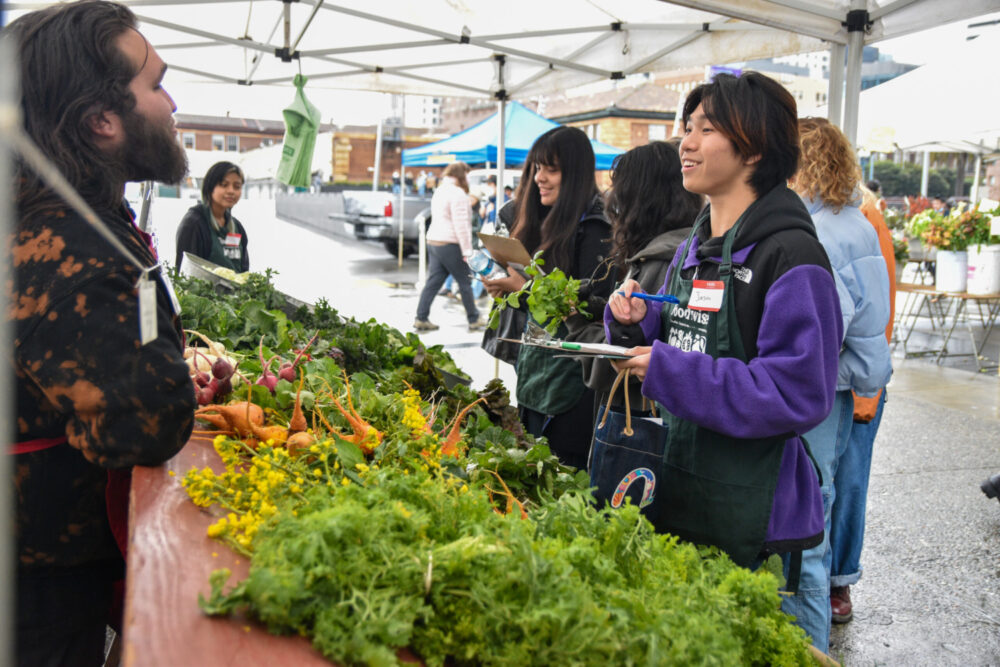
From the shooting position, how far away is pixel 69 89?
153cm

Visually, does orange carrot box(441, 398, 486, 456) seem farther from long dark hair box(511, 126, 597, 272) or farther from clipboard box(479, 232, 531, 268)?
long dark hair box(511, 126, 597, 272)

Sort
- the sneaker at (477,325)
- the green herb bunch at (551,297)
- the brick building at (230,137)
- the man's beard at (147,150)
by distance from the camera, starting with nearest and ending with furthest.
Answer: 1. the man's beard at (147,150)
2. the green herb bunch at (551,297)
3. the sneaker at (477,325)
4. the brick building at (230,137)

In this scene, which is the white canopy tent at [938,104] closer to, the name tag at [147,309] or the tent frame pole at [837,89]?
the tent frame pole at [837,89]

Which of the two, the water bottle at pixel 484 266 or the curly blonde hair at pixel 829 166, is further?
the water bottle at pixel 484 266

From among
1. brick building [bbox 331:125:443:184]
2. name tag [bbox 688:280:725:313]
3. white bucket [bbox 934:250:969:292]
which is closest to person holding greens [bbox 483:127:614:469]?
name tag [bbox 688:280:725:313]

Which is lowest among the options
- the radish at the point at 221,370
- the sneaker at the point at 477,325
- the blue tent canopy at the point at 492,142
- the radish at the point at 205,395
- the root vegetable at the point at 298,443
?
the sneaker at the point at 477,325

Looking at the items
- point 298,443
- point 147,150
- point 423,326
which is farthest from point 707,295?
point 423,326

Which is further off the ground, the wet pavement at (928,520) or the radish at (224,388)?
the radish at (224,388)

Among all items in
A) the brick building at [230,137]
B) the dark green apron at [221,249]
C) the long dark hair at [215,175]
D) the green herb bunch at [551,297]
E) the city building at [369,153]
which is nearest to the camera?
the green herb bunch at [551,297]

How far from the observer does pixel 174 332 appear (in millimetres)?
1598

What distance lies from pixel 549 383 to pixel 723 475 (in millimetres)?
1306

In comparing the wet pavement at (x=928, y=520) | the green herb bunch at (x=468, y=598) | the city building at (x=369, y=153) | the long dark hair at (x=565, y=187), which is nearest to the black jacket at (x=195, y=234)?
the wet pavement at (x=928, y=520)

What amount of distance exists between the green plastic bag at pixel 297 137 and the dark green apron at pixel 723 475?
5279 millimetres

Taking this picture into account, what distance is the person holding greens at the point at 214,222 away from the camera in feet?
18.6
